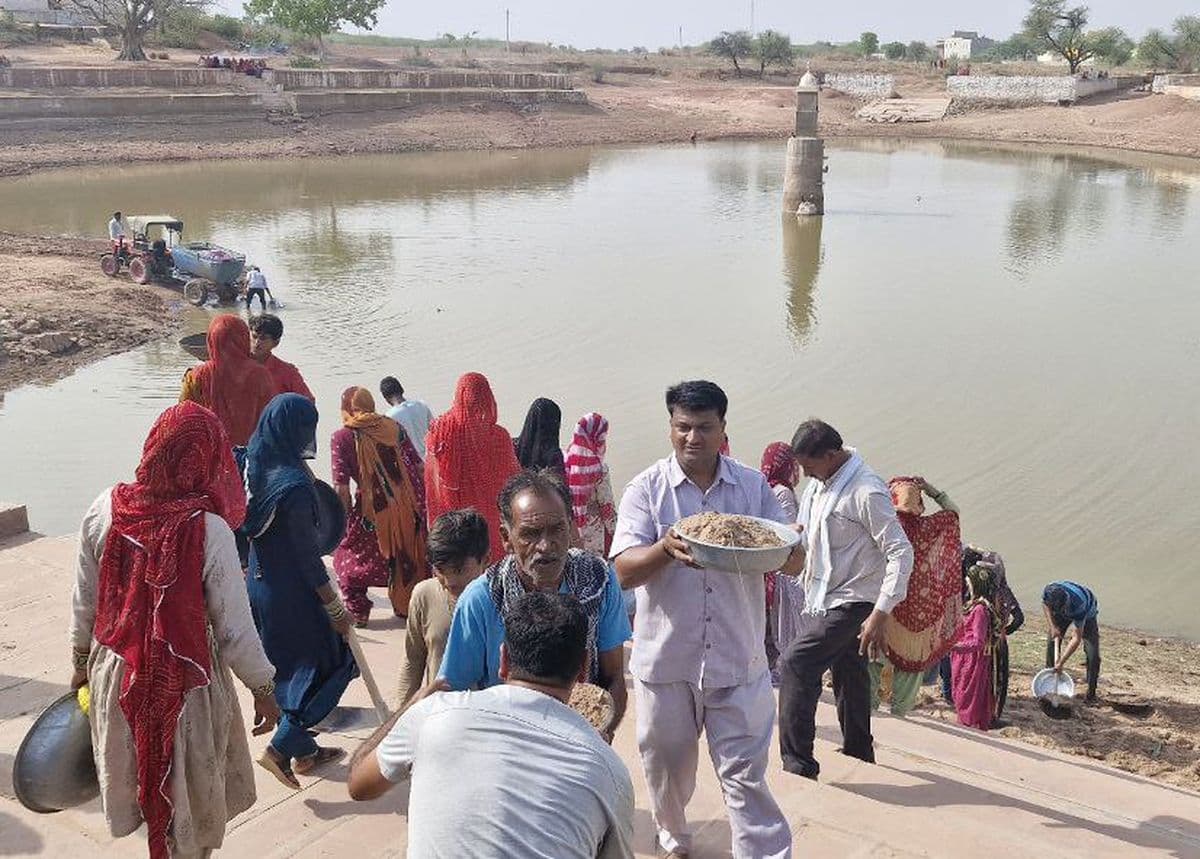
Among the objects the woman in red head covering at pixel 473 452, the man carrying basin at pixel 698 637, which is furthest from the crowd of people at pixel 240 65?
the man carrying basin at pixel 698 637

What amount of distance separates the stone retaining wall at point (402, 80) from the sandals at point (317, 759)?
47.0 m

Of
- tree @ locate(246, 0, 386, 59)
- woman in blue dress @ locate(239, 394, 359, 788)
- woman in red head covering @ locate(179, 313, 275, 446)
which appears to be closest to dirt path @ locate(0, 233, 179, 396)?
woman in red head covering @ locate(179, 313, 275, 446)

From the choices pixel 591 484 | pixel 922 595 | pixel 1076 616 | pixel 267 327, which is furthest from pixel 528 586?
pixel 267 327

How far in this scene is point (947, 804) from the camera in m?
4.15

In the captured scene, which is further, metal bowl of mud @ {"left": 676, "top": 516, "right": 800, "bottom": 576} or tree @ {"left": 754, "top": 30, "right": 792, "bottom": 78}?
tree @ {"left": 754, "top": 30, "right": 792, "bottom": 78}

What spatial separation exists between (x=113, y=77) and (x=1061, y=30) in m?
62.2

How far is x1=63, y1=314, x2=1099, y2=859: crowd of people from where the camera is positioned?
6.86ft

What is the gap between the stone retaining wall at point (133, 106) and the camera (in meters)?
38.7

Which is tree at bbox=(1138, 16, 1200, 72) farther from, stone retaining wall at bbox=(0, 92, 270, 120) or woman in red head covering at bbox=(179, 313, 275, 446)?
woman in red head covering at bbox=(179, 313, 275, 446)

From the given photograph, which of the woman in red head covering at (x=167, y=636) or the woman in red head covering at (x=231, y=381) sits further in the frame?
the woman in red head covering at (x=231, y=381)

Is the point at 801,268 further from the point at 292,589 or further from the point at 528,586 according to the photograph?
the point at 528,586

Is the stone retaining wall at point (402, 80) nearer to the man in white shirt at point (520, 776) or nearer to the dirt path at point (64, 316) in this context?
the dirt path at point (64, 316)

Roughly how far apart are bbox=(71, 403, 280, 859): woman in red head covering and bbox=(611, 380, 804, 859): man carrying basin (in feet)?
3.67

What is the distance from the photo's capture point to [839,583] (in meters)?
4.29
